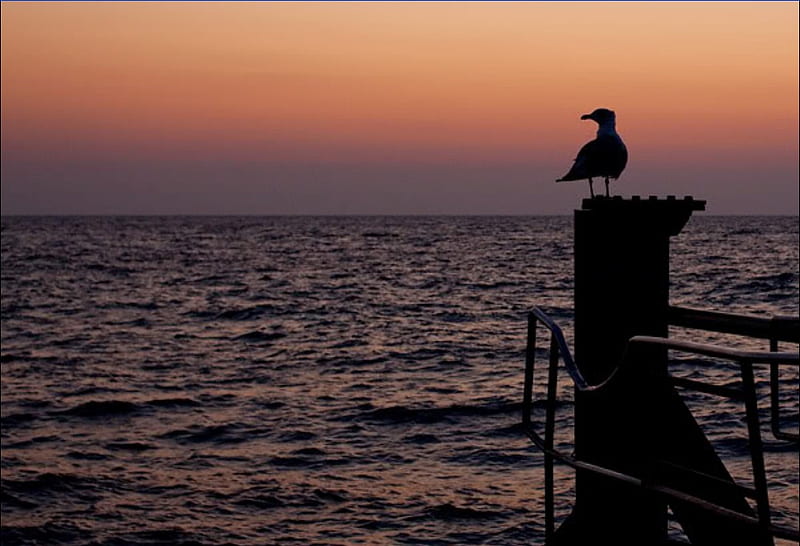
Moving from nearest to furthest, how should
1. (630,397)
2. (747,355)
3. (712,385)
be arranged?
1. (747,355)
2. (712,385)
3. (630,397)

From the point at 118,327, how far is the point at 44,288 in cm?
2146

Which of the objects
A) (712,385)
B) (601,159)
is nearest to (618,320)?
(712,385)

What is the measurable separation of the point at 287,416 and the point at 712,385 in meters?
17.1

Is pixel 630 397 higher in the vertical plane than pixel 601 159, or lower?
lower

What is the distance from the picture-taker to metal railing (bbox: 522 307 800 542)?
2846mm

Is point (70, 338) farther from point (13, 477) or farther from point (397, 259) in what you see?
point (397, 259)

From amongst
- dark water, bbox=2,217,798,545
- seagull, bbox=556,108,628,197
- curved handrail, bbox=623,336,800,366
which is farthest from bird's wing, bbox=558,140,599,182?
dark water, bbox=2,217,798,545

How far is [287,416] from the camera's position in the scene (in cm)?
1988

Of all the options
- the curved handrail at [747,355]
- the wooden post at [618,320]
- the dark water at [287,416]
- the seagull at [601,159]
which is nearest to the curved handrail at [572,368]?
the wooden post at [618,320]

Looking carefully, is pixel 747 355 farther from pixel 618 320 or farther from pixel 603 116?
pixel 603 116

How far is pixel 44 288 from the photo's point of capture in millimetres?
57281

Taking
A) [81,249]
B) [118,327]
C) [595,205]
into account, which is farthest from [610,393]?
[81,249]

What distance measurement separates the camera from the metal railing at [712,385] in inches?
112

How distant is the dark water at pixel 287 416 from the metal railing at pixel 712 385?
28.1 feet
